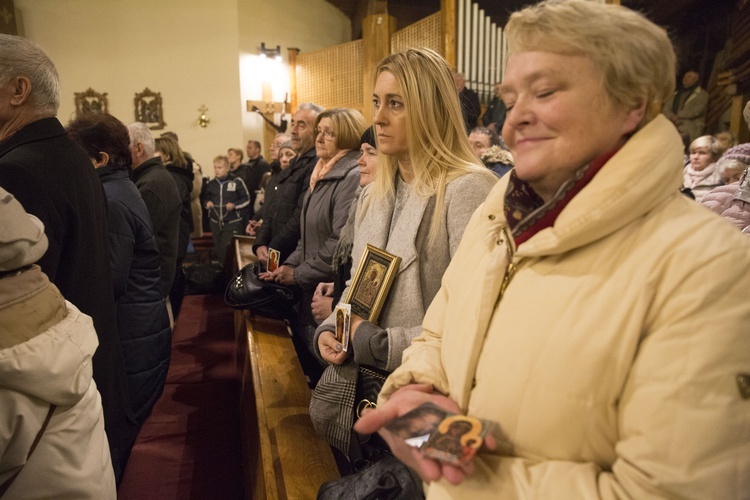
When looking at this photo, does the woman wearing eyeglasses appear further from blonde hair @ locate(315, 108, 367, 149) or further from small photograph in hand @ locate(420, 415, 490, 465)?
small photograph in hand @ locate(420, 415, 490, 465)

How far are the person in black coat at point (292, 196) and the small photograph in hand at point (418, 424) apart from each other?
2.56m

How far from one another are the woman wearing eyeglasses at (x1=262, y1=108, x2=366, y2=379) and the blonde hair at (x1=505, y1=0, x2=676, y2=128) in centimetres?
188

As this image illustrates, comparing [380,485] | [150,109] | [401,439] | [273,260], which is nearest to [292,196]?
[273,260]

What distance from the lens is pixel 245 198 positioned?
7.82 meters

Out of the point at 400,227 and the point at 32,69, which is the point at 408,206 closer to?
the point at 400,227

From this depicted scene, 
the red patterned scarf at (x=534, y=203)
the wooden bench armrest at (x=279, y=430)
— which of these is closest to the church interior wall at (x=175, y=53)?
the wooden bench armrest at (x=279, y=430)

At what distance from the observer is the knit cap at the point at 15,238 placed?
1215mm

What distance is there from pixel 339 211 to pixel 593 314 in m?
2.02

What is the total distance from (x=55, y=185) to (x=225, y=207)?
6.06 m

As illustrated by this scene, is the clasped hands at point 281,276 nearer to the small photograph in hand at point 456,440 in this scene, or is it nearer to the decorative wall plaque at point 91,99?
the small photograph in hand at point 456,440

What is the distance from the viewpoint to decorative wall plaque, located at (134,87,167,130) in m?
10.1

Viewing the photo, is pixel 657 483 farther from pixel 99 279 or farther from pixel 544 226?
pixel 99 279

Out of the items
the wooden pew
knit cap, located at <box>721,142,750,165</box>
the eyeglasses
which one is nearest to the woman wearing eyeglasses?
the eyeglasses

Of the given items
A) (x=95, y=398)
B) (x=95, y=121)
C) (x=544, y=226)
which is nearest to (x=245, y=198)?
(x=95, y=121)
